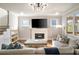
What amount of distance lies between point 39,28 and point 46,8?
1.78 ft

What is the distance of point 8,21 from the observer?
10.9 feet

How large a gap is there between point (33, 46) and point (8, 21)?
2.98 feet

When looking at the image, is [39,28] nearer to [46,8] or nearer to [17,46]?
[46,8]

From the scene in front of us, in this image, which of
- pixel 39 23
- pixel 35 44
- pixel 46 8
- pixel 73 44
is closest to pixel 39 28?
pixel 39 23

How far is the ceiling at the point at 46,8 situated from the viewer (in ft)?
9.80

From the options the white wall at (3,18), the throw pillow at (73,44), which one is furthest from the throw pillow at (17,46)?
the throw pillow at (73,44)

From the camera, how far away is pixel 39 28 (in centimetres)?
331

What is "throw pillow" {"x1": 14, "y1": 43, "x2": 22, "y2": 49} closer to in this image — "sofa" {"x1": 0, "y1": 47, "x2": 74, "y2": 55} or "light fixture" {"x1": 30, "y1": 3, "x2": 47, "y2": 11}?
"sofa" {"x1": 0, "y1": 47, "x2": 74, "y2": 55}

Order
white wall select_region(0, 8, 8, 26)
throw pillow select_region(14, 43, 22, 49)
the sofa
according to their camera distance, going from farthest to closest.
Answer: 1. white wall select_region(0, 8, 8, 26)
2. throw pillow select_region(14, 43, 22, 49)
3. the sofa

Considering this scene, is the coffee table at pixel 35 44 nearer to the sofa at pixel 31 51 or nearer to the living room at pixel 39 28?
the living room at pixel 39 28

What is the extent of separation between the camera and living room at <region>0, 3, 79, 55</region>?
3029mm

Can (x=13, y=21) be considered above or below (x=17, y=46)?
above

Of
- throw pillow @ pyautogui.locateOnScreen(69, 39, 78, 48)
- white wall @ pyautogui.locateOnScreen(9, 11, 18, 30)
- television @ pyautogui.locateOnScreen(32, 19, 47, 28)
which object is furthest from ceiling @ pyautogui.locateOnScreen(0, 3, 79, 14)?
throw pillow @ pyautogui.locateOnScreen(69, 39, 78, 48)
